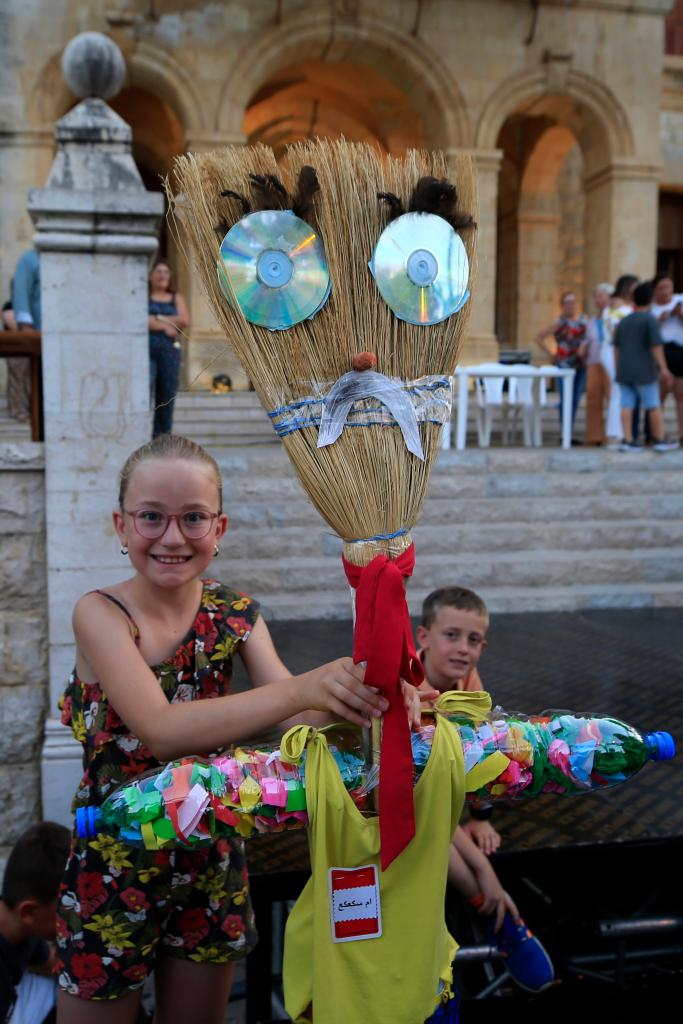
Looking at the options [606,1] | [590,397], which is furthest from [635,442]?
[606,1]

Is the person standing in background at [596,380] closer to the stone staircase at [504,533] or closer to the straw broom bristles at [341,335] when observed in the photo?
the stone staircase at [504,533]

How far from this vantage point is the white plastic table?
8141mm

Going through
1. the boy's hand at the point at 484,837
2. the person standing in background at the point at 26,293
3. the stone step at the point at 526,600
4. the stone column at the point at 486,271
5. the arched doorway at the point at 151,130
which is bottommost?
the boy's hand at the point at 484,837

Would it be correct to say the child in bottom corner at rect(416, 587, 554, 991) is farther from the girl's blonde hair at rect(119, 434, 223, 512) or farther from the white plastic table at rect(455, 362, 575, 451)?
the white plastic table at rect(455, 362, 575, 451)

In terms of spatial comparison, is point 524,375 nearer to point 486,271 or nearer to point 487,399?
point 487,399

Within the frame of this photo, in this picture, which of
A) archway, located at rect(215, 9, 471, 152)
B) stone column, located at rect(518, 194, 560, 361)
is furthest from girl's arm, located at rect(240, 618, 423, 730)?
stone column, located at rect(518, 194, 560, 361)

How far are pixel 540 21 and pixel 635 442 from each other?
310 inches

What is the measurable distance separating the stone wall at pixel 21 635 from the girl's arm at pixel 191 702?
1.83 meters

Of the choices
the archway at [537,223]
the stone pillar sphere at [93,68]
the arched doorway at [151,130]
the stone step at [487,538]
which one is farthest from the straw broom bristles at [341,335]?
the archway at [537,223]

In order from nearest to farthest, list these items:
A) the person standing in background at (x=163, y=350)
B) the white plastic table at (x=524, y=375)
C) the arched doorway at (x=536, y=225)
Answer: the person standing in background at (x=163, y=350), the white plastic table at (x=524, y=375), the arched doorway at (x=536, y=225)

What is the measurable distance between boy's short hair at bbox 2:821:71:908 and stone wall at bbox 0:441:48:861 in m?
1.05

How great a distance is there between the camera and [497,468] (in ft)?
24.3

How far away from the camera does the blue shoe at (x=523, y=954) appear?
8.37 feet

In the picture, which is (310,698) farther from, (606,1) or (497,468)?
(606,1)
